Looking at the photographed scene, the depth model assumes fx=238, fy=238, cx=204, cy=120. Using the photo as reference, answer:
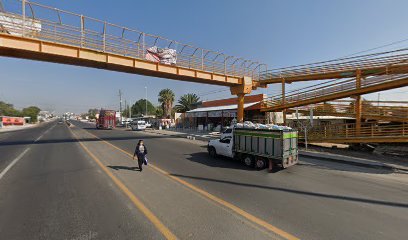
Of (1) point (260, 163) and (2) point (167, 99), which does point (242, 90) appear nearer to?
(1) point (260, 163)

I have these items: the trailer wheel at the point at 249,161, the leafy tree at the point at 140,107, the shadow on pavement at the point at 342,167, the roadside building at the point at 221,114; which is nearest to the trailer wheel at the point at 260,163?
the trailer wheel at the point at 249,161

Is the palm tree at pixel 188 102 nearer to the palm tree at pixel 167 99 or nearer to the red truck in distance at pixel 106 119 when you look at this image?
the palm tree at pixel 167 99

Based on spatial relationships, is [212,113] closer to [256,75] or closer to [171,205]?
[256,75]

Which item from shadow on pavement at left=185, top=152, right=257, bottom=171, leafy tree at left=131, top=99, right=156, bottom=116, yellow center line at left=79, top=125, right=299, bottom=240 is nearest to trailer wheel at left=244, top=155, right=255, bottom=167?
shadow on pavement at left=185, top=152, right=257, bottom=171

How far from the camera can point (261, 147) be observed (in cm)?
1230

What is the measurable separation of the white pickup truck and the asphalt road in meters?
0.95

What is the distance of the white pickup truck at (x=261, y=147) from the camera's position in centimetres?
1162

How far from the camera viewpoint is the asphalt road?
5.25 m

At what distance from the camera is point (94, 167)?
11625 mm

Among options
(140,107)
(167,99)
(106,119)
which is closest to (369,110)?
(106,119)

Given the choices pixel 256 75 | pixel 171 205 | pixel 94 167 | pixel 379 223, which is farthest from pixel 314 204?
pixel 256 75

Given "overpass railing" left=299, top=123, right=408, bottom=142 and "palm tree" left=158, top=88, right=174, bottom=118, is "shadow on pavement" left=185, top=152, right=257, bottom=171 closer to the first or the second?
"overpass railing" left=299, top=123, right=408, bottom=142

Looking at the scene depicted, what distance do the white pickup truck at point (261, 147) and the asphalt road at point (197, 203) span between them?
0.95 meters

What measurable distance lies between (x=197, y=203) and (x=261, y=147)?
20.8ft
